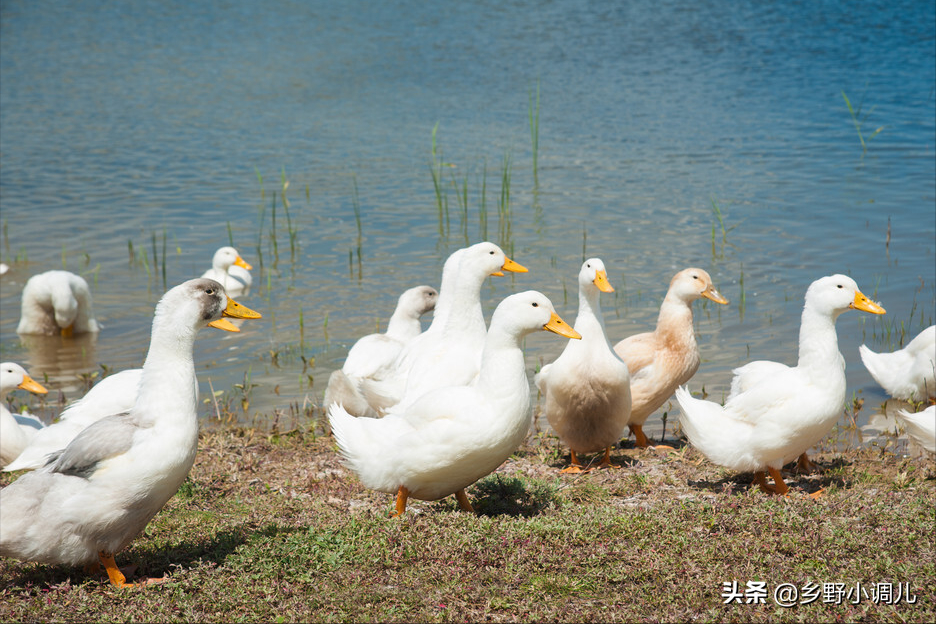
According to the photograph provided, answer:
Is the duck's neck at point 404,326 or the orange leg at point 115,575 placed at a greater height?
the duck's neck at point 404,326

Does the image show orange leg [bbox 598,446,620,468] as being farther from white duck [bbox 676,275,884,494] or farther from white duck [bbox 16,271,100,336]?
white duck [bbox 16,271,100,336]

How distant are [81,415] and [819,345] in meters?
5.19

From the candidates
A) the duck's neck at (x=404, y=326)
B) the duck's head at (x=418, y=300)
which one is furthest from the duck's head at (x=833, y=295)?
the duck's neck at (x=404, y=326)

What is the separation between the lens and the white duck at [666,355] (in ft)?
24.6

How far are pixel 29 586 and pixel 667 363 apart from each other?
4.92m

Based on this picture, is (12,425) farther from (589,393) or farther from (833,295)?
(833,295)

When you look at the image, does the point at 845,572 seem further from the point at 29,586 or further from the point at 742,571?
the point at 29,586

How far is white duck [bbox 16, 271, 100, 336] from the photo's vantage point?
11.0m

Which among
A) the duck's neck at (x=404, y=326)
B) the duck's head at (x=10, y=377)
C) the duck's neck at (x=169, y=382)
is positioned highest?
the duck's neck at (x=169, y=382)

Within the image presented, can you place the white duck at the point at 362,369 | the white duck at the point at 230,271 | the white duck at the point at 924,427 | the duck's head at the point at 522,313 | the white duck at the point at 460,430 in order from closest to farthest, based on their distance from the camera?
the white duck at the point at 460,430 → the duck's head at the point at 522,313 → the white duck at the point at 924,427 → the white duck at the point at 362,369 → the white duck at the point at 230,271

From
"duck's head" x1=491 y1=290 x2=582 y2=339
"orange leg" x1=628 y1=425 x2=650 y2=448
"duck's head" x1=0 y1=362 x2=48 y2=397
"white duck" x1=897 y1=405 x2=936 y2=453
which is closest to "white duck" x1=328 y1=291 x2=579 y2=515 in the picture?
"duck's head" x1=491 y1=290 x2=582 y2=339

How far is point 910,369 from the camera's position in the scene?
8.38m

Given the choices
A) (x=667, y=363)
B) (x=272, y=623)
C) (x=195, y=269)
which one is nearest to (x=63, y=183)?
(x=195, y=269)

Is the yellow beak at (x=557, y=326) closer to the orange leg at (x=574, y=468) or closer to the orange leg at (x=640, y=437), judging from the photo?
the orange leg at (x=574, y=468)
